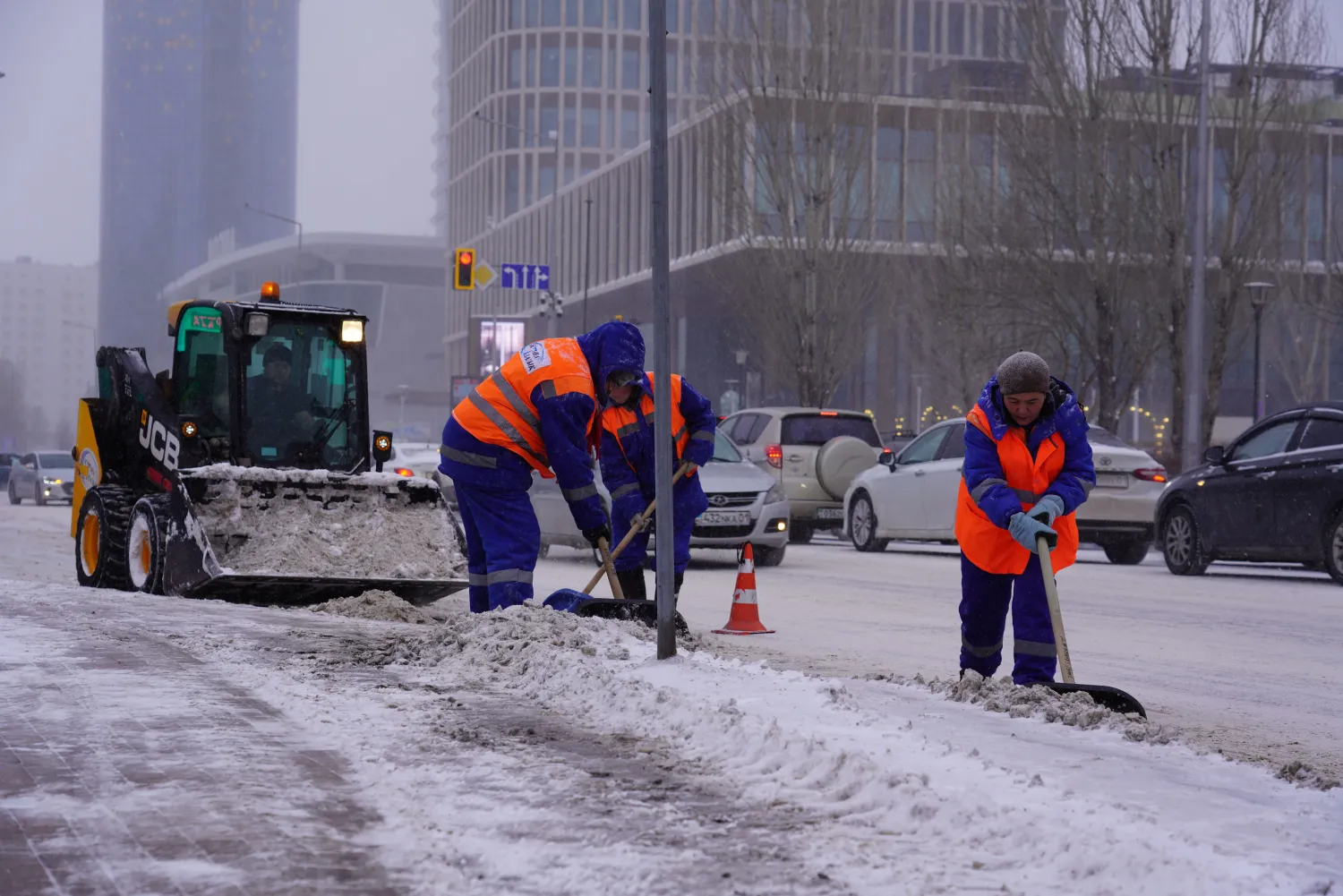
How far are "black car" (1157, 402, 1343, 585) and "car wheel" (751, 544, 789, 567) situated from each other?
3.70 metres

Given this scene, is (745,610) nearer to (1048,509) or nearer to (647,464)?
(647,464)

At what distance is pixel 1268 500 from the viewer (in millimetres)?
15016

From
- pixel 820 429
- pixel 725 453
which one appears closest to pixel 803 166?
pixel 820 429

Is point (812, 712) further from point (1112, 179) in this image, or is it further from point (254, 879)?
point (1112, 179)

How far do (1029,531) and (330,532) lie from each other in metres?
6.37

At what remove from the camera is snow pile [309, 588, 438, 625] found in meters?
11.0

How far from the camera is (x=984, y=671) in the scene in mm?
7148

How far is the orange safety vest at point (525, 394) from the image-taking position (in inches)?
328

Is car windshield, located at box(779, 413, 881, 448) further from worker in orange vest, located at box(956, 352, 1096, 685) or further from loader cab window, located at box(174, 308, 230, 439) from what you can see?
worker in orange vest, located at box(956, 352, 1096, 685)

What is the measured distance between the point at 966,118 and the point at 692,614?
36186 millimetres

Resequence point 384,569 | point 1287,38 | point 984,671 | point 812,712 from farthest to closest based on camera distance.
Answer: point 1287,38
point 384,569
point 984,671
point 812,712

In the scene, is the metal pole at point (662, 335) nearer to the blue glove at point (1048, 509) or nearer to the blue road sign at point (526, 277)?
the blue glove at point (1048, 509)

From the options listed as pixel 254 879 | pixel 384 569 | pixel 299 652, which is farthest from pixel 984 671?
pixel 384 569

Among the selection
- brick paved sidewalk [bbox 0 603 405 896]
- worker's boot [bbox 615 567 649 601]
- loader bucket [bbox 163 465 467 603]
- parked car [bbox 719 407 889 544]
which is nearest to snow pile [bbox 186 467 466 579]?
loader bucket [bbox 163 465 467 603]
